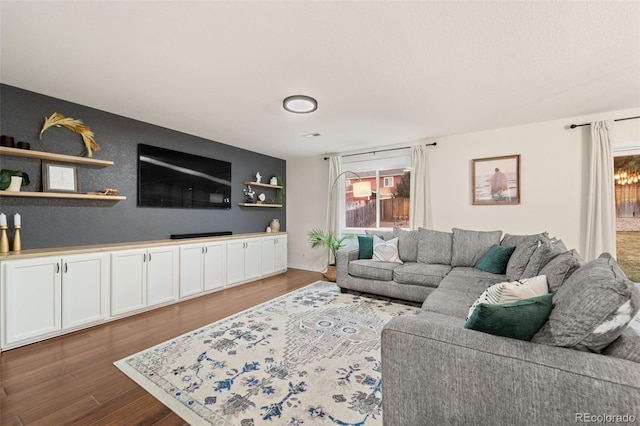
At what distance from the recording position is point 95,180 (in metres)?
3.22

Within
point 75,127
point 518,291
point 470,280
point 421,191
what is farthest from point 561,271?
point 75,127

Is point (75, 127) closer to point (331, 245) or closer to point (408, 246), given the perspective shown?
point (331, 245)

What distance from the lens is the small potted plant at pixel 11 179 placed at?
2.50 metres

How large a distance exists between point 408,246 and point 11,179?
4.58 m

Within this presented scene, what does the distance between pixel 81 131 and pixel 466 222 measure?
5.22m

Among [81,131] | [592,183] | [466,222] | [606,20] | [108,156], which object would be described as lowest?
[466,222]

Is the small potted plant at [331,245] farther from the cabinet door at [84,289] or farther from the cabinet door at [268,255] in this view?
the cabinet door at [84,289]

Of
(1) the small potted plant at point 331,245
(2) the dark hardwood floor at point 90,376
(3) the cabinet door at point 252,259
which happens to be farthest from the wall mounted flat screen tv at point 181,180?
(1) the small potted plant at point 331,245

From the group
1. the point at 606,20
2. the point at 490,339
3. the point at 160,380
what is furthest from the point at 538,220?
the point at 160,380

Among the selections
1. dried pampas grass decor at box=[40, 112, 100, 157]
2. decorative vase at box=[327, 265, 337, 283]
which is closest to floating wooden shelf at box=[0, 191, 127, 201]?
dried pampas grass decor at box=[40, 112, 100, 157]

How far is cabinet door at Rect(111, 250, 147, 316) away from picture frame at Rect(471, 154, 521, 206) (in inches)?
184

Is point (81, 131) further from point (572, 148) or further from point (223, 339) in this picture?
point (572, 148)

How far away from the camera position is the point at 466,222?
166 inches

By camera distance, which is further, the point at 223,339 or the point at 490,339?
the point at 223,339
